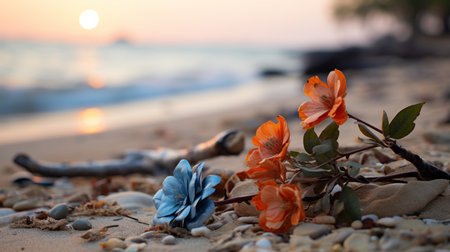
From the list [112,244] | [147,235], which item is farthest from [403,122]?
[112,244]

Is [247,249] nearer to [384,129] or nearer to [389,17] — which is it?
[384,129]

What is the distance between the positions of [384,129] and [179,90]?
13351 mm

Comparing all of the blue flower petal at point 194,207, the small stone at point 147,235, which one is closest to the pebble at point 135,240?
the small stone at point 147,235

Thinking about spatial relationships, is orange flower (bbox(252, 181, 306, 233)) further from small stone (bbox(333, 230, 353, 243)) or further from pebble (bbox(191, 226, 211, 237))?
pebble (bbox(191, 226, 211, 237))

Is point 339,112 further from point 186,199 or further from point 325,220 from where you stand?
point 186,199

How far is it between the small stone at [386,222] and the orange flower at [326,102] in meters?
0.42

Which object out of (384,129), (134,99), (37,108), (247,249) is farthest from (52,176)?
(134,99)

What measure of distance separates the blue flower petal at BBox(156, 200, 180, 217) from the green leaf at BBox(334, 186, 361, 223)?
690 mm

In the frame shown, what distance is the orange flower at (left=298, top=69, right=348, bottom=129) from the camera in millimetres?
1625

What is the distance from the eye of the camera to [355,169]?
Result: 1772 mm

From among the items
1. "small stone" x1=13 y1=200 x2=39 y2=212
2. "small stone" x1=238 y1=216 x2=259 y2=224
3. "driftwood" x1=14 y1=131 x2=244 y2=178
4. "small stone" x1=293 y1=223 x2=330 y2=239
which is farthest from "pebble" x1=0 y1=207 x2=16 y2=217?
"small stone" x1=293 y1=223 x2=330 y2=239

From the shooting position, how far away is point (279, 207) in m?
1.64

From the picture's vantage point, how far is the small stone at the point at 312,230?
168cm

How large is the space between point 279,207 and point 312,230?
182mm
